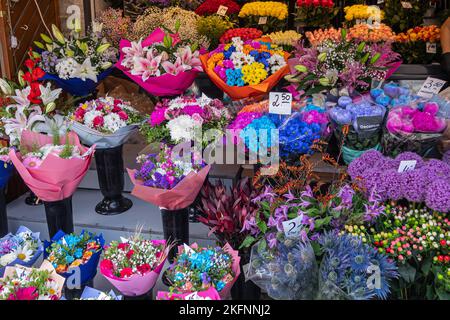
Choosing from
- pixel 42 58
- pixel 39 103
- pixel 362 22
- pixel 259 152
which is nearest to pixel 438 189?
pixel 259 152

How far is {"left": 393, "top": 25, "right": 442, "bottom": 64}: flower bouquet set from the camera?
4539 millimetres

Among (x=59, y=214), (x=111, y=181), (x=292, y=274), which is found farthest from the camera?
(x=111, y=181)

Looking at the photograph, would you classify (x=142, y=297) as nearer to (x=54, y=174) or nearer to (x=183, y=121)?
(x=54, y=174)

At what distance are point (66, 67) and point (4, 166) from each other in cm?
74

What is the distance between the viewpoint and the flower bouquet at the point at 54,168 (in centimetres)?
222

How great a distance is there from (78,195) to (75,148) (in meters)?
0.84

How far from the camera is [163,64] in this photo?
2703 mm

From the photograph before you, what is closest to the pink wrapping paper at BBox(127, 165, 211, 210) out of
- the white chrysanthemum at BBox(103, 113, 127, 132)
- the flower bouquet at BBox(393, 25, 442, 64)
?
the white chrysanthemum at BBox(103, 113, 127, 132)

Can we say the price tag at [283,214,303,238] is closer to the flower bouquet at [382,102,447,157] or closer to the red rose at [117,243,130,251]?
the red rose at [117,243,130,251]

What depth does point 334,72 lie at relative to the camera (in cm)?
255

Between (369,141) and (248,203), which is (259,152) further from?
(369,141)

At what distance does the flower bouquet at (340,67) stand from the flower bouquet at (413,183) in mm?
724

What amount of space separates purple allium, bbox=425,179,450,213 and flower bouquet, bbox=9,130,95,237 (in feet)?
5.03

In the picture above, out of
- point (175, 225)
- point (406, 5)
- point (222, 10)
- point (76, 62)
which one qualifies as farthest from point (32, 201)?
point (406, 5)
